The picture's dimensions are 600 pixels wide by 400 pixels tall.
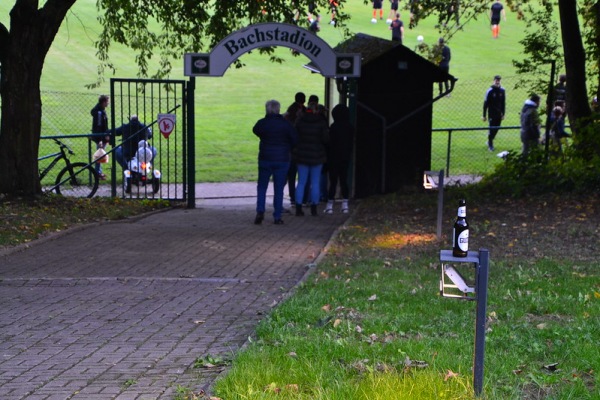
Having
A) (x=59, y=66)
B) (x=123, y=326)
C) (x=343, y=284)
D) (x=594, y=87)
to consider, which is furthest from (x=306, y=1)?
(x=59, y=66)

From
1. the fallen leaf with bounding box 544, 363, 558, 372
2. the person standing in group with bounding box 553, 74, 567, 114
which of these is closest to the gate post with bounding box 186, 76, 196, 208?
the person standing in group with bounding box 553, 74, 567, 114

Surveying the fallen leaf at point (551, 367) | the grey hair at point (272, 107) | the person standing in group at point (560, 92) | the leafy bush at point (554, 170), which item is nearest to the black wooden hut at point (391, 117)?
the leafy bush at point (554, 170)

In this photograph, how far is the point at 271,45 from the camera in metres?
17.2

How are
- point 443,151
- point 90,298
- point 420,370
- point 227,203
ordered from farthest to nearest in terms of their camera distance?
1. point 443,151
2. point 227,203
3. point 90,298
4. point 420,370

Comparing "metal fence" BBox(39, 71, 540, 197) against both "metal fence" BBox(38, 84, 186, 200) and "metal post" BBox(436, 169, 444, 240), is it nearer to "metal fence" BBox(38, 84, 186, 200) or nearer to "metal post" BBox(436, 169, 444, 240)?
"metal fence" BBox(38, 84, 186, 200)

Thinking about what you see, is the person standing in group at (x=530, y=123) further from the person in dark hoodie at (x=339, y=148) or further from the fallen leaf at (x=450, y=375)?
the fallen leaf at (x=450, y=375)

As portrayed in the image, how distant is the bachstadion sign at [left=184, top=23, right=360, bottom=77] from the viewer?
55.9 ft

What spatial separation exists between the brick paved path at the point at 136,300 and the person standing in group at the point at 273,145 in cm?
73

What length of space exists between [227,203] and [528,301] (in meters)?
12.0

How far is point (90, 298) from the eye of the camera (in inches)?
361

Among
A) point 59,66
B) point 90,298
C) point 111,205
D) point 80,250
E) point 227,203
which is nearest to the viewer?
point 90,298

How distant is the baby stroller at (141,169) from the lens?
1989 cm

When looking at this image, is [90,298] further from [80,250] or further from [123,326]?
[80,250]

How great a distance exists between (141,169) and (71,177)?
1.56 metres
